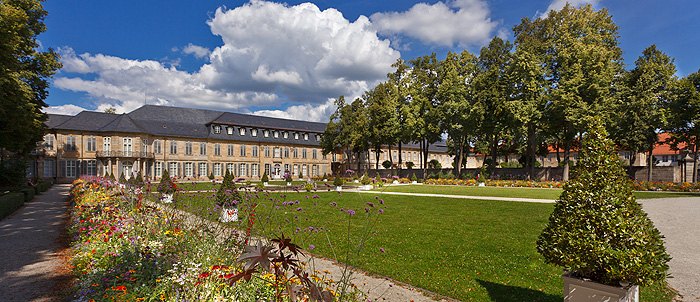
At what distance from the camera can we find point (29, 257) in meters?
7.26

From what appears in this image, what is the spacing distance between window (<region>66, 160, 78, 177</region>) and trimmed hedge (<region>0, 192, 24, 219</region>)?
2778 cm

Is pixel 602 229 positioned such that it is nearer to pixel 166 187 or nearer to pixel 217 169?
pixel 166 187

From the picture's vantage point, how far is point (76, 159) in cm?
3769

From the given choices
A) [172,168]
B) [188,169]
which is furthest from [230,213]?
[188,169]

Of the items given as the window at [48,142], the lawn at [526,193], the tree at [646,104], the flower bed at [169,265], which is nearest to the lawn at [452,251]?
the flower bed at [169,265]

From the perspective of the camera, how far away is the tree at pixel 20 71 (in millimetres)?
12297

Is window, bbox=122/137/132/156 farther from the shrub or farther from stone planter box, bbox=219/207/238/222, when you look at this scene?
stone planter box, bbox=219/207/238/222

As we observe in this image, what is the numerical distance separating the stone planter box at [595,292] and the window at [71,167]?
47894mm

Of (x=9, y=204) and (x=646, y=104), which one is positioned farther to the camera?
(x=646, y=104)

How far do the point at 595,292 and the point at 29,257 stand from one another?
10.4 m

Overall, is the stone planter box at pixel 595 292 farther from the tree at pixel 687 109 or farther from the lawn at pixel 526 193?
the tree at pixel 687 109

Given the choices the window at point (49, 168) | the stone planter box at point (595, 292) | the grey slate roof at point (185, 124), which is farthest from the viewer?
the grey slate roof at point (185, 124)

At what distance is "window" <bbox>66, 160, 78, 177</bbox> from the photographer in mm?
37497

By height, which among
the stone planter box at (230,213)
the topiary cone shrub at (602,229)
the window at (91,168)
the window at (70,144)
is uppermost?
the window at (70,144)
